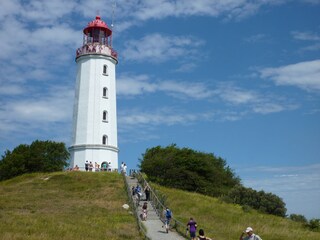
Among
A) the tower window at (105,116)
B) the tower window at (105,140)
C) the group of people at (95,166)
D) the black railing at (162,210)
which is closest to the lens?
the black railing at (162,210)

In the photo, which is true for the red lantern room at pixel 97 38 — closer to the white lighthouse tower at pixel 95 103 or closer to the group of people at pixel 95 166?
the white lighthouse tower at pixel 95 103

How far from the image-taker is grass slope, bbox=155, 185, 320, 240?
25.7 meters

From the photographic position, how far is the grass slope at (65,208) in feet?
70.2

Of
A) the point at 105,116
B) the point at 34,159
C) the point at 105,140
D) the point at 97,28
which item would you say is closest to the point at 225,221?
the point at 105,140

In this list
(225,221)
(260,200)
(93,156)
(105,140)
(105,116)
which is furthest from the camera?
(105,116)

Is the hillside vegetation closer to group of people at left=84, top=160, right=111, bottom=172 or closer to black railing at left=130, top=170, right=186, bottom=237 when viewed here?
group of people at left=84, top=160, right=111, bottom=172

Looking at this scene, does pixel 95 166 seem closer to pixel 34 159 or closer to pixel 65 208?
pixel 34 159

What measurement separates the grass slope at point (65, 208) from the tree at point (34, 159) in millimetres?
4135

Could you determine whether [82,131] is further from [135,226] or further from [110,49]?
[135,226]

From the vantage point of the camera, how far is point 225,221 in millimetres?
30062

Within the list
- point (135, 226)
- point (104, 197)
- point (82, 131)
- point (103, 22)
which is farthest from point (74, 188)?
point (103, 22)

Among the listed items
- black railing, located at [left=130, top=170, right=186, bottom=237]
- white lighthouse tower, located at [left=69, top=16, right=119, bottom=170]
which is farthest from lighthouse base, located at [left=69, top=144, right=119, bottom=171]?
black railing, located at [left=130, top=170, right=186, bottom=237]

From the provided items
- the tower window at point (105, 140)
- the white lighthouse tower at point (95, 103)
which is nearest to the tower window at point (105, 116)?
the white lighthouse tower at point (95, 103)

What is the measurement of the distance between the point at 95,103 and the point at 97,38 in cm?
849
